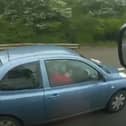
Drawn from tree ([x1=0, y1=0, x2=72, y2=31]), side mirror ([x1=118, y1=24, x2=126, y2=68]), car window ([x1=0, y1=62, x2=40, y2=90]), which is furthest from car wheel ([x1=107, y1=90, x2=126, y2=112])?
tree ([x1=0, y1=0, x2=72, y2=31])

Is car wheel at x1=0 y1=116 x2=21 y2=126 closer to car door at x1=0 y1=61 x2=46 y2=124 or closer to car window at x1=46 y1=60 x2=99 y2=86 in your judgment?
car door at x1=0 y1=61 x2=46 y2=124

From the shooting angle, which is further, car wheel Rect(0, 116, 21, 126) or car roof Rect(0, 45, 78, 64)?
car roof Rect(0, 45, 78, 64)

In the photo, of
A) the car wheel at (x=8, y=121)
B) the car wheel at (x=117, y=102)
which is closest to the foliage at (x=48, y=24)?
the car wheel at (x=117, y=102)

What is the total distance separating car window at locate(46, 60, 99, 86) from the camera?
247 inches

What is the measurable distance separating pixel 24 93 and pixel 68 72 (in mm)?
995

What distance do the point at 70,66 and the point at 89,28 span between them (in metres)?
7.69

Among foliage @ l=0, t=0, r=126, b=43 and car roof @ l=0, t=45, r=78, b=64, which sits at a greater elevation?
foliage @ l=0, t=0, r=126, b=43

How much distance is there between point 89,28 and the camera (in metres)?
14.1

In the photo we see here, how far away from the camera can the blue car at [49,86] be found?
589cm

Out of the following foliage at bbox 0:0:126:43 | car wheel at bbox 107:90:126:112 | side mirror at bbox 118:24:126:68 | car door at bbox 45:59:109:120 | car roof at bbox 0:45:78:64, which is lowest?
car wheel at bbox 107:90:126:112

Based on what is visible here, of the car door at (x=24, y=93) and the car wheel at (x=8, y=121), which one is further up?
the car door at (x=24, y=93)

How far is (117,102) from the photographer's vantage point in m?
A: 7.17

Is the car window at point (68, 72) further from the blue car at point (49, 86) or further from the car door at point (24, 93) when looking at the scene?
the car door at point (24, 93)

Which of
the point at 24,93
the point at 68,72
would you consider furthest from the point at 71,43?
the point at 24,93
